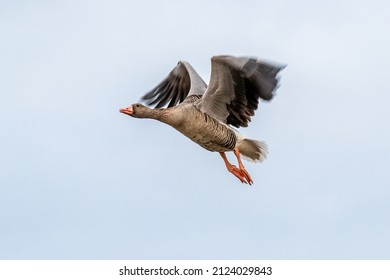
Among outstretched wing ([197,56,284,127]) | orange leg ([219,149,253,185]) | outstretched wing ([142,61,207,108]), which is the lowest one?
orange leg ([219,149,253,185])

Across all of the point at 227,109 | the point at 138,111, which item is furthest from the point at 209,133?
the point at 138,111

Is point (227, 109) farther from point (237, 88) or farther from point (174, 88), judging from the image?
point (174, 88)

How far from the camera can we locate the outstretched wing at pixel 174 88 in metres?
23.6

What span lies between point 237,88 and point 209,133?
3.28 ft

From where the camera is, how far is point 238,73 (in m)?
21.1

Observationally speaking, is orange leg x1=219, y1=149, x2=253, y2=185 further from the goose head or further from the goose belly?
the goose head

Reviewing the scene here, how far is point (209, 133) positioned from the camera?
69.0 feet

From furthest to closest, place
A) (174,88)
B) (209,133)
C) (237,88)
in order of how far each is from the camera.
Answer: (174,88), (237,88), (209,133)

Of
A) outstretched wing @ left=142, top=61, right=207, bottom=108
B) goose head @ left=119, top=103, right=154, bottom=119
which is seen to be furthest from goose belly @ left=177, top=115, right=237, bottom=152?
outstretched wing @ left=142, top=61, right=207, bottom=108

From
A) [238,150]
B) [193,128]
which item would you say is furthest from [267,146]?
[193,128]

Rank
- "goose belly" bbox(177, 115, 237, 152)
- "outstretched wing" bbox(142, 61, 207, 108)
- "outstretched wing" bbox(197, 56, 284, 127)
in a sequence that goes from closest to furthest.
→ "outstretched wing" bbox(197, 56, 284, 127) < "goose belly" bbox(177, 115, 237, 152) < "outstretched wing" bbox(142, 61, 207, 108)

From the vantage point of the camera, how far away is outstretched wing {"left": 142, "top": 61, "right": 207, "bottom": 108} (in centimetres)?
2358

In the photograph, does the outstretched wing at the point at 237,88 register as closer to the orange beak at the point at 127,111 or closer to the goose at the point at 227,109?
the goose at the point at 227,109
